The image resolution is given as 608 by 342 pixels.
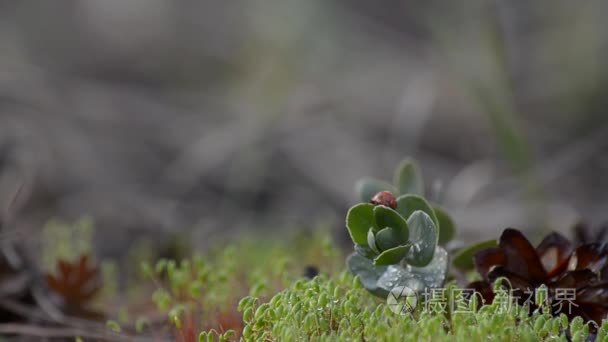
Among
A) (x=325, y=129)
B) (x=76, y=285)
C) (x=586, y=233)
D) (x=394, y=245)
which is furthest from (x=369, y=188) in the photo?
(x=325, y=129)

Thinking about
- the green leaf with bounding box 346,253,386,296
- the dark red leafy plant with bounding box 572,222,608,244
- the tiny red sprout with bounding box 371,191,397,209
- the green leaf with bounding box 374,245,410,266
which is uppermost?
the dark red leafy plant with bounding box 572,222,608,244

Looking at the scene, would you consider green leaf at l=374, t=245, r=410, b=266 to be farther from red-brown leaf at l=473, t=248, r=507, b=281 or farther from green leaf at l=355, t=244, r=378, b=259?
red-brown leaf at l=473, t=248, r=507, b=281

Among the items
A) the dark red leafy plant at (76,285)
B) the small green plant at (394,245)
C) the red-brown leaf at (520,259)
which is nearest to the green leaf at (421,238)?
the small green plant at (394,245)

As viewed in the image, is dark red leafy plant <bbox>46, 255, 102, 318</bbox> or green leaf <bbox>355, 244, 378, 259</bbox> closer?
green leaf <bbox>355, 244, 378, 259</bbox>

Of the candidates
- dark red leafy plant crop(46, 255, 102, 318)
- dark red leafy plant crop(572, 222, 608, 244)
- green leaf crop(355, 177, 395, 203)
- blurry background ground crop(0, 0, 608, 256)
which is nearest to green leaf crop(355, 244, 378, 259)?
green leaf crop(355, 177, 395, 203)

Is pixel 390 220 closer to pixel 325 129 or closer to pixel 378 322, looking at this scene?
Result: pixel 378 322

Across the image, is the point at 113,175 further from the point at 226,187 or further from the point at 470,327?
the point at 470,327
